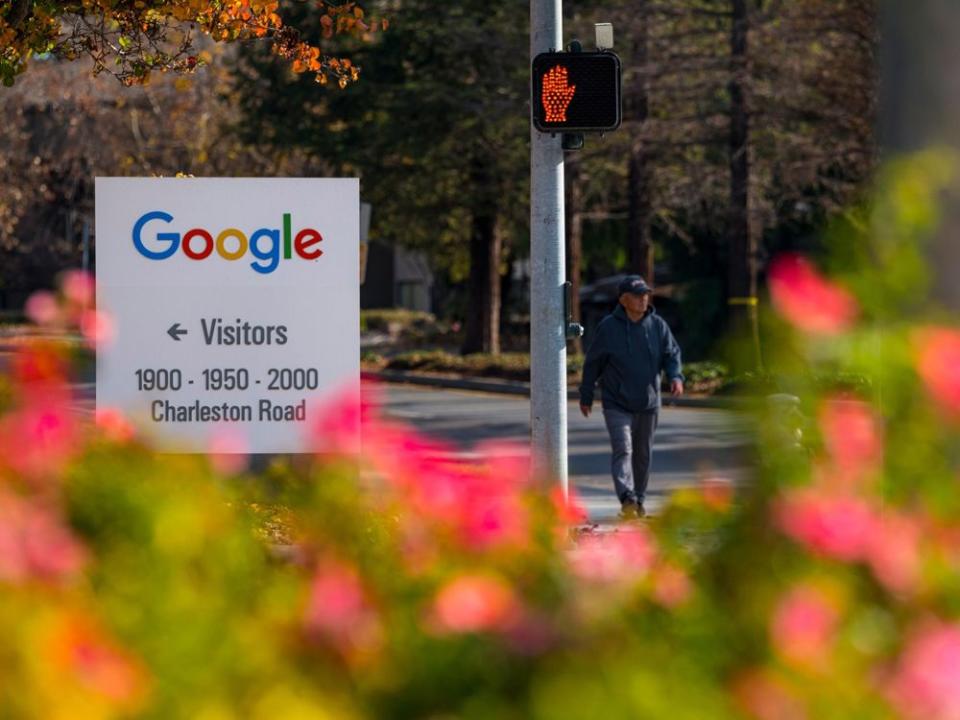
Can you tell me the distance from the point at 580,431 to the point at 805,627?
1798cm

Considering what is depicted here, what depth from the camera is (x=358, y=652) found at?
2857mm

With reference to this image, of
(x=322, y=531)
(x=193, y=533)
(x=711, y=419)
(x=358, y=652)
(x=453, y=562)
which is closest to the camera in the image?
(x=358, y=652)

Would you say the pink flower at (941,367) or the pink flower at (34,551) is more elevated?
the pink flower at (941,367)

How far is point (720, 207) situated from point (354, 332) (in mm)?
A: 22084

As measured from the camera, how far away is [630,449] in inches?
483

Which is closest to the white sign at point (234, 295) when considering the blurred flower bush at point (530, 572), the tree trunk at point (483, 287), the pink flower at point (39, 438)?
the pink flower at point (39, 438)

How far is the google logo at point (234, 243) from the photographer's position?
9617 mm

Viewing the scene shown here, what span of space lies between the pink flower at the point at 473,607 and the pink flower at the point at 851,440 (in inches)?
26.4

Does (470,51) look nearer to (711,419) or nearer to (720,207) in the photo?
(720,207)

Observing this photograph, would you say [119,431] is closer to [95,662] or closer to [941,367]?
[95,662]

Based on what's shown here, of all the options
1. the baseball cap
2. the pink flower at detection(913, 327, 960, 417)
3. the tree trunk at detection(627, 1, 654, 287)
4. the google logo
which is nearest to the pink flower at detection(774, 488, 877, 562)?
the pink flower at detection(913, 327, 960, 417)

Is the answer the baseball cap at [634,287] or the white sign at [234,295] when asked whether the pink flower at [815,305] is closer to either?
the white sign at [234,295]

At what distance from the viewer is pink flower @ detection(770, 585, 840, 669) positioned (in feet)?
8.58

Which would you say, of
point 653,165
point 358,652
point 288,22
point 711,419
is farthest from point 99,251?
point 288,22
